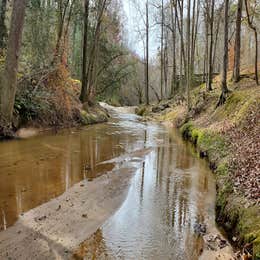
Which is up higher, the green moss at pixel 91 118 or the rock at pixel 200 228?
the green moss at pixel 91 118

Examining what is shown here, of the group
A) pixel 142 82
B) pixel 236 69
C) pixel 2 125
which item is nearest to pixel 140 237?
pixel 2 125

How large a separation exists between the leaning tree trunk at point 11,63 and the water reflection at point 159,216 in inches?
197

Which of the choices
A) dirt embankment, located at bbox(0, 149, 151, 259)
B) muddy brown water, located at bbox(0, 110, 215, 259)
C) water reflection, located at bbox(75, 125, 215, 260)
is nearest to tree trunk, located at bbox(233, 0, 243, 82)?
muddy brown water, located at bbox(0, 110, 215, 259)

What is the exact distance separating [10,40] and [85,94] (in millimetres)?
9533

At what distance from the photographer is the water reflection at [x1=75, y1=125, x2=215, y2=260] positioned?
3590 millimetres

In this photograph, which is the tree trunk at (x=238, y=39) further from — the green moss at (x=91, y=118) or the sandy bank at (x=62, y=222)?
the sandy bank at (x=62, y=222)

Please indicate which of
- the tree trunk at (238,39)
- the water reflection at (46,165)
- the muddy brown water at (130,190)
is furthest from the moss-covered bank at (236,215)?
the tree trunk at (238,39)

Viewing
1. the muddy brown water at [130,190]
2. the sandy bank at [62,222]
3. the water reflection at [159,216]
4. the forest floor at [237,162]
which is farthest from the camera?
the forest floor at [237,162]

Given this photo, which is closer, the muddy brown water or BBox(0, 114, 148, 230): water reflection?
the muddy brown water

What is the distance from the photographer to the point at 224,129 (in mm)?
9242

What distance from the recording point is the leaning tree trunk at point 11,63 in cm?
941

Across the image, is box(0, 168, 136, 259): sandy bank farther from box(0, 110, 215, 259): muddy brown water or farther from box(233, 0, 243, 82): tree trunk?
box(233, 0, 243, 82): tree trunk

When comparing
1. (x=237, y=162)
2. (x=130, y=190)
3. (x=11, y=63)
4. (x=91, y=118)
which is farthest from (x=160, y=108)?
(x=130, y=190)

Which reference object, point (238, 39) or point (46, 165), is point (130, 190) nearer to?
point (46, 165)
